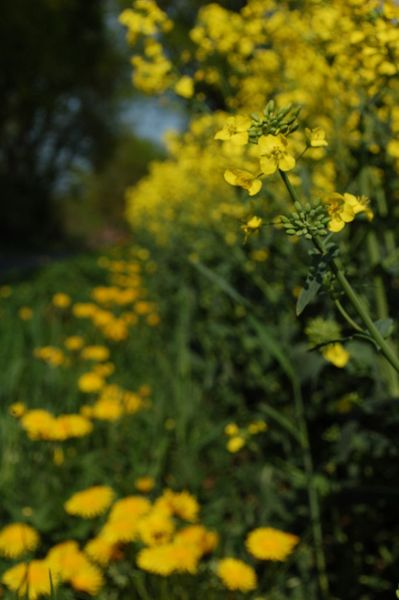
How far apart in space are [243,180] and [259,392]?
1469mm

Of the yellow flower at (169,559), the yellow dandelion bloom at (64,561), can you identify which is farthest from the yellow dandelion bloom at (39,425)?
the yellow flower at (169,559)

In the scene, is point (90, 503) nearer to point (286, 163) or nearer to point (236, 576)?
point (236, 576)

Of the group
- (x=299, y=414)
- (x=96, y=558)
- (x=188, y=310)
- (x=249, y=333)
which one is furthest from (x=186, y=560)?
(x=188, y=310)

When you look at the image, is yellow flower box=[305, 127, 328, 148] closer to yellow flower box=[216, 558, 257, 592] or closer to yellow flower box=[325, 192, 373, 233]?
yellow flower box=[325, 192, 373, 233]

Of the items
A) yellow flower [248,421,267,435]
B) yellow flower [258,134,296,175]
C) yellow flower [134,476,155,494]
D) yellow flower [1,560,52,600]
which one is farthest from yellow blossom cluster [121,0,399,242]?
yellow flower [1,560,52,600]

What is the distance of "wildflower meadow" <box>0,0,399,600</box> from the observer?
1.28m

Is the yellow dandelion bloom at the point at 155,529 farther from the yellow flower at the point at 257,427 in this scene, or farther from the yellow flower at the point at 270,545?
the yellow flower at the point at 257,427

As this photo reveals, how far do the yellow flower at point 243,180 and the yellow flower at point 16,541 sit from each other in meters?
0.98

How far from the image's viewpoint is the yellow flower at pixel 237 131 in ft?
2.58

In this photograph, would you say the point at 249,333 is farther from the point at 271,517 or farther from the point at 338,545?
the point at 338,545

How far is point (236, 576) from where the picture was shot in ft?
4.39

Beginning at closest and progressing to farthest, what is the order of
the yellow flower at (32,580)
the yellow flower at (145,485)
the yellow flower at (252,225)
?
the yellow flower at (252,225) < the yellow flower at (32,580) < the yellow flower at (145,485)

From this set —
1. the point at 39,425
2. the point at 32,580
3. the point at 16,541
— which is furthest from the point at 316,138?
the point at 39,425

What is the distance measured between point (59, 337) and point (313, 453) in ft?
6.30
